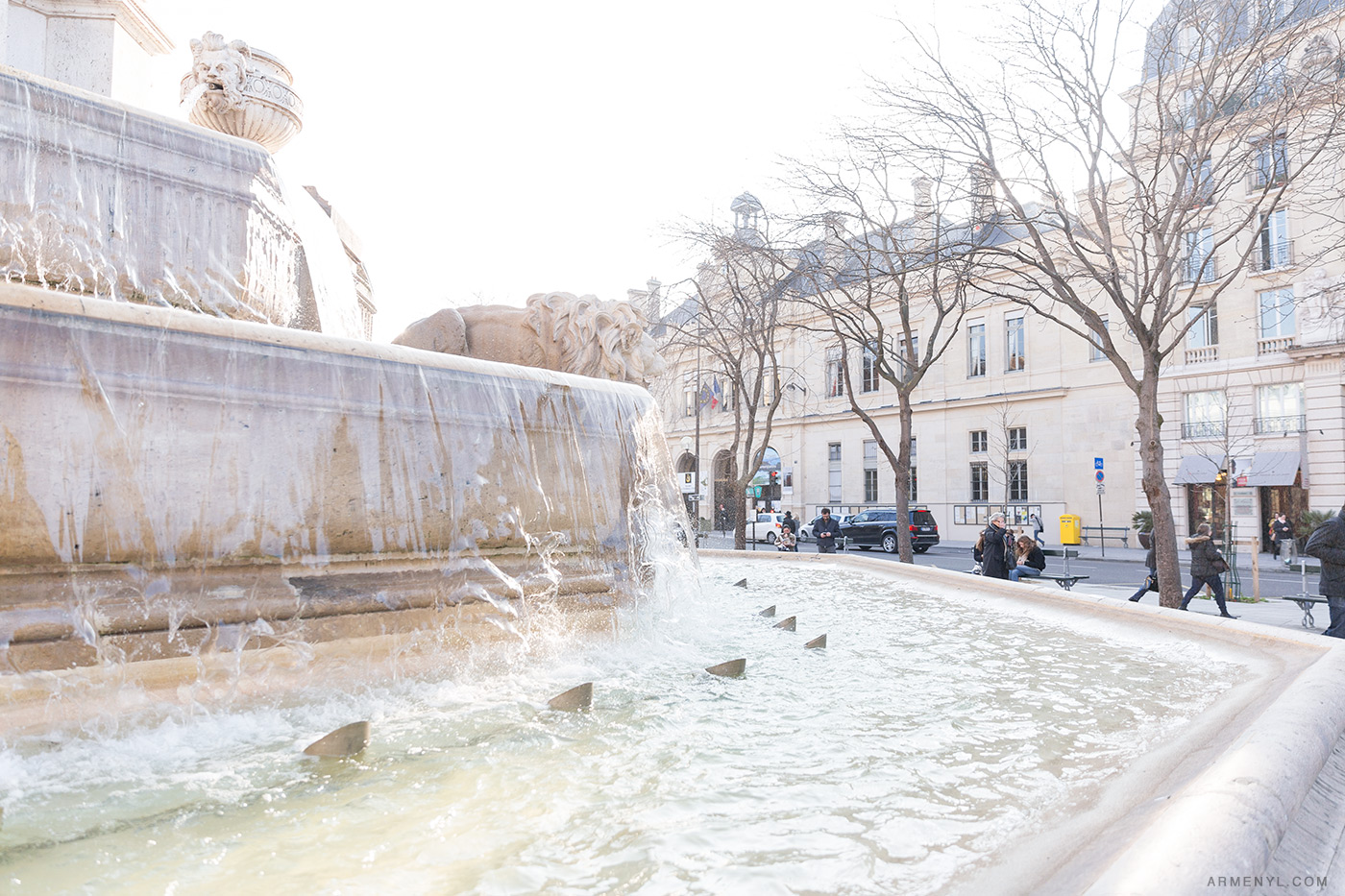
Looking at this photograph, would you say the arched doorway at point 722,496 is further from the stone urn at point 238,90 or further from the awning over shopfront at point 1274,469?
the stone urn at point 238,90

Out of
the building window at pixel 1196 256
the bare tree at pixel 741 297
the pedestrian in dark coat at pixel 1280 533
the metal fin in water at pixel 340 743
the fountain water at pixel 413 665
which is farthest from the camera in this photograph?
the pedestrian in dark coat at pixel 1280 533

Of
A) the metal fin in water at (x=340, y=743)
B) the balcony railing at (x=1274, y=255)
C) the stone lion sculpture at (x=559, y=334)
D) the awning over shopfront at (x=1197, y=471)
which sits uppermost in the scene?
the balcony railing at (x=1274, y=255)

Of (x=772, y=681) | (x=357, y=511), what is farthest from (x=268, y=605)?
(x=772, y=681)

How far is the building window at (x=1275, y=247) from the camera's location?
27547 millimetres

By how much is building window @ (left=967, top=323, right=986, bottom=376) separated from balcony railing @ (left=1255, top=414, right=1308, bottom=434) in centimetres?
1151

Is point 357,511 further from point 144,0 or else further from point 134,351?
point 144,0

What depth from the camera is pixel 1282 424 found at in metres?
27.4

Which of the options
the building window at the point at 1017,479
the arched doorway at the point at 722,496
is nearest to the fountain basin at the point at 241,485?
the building window at the point at 1017,479

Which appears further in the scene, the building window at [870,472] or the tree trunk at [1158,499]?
the building window at [870,472]

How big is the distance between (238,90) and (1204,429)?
1267 inches

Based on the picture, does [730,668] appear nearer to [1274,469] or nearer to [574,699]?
[574,699]

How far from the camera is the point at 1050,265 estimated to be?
407 inches

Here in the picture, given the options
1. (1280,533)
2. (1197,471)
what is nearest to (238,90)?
(1280,533)

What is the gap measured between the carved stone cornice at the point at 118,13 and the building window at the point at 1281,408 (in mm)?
32461
